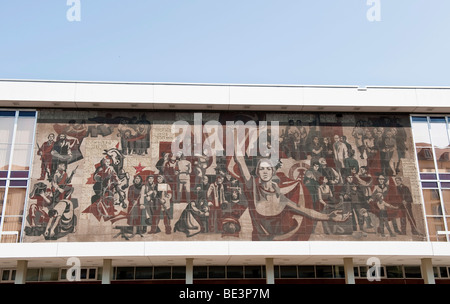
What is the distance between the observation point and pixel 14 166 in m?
22.0

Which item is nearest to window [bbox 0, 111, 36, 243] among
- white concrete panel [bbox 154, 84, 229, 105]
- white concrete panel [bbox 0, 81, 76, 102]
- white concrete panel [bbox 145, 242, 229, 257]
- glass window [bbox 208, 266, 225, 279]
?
white concrete panel [bbox 0, 81, 76, 102]

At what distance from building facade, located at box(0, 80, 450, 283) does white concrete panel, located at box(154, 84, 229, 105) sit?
5cm

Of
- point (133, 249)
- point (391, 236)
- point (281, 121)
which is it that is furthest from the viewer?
point (281, 121)

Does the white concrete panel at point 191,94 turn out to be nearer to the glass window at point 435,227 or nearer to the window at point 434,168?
the window at point 434,168

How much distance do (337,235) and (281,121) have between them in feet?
19.8

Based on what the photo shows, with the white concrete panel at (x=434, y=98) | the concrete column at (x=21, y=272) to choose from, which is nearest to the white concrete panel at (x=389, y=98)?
the white concrete panel at (x=434, y=98)

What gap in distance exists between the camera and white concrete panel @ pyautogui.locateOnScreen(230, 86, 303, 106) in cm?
2289

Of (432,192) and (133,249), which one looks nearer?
(133,249)

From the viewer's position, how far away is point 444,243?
2122 cm

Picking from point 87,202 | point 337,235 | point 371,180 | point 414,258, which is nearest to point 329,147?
point 371,180

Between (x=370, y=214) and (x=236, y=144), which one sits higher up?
(x=236, y=144)

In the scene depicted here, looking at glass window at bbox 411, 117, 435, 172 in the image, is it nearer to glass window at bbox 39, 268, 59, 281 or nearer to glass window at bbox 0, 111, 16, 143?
glass window at bbox 39, 268, 59, 281

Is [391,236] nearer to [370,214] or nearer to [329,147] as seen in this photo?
[370,214]

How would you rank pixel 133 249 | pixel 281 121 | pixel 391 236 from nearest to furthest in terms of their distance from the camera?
pixel 133 249
pixel 391 236
pixel 281 121
